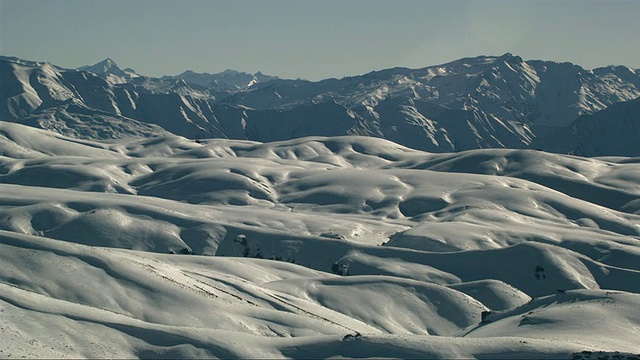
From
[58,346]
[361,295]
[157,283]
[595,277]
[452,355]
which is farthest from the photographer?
[595,277]

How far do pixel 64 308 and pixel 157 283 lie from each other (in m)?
21.4

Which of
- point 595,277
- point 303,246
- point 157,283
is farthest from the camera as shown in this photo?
point 303,246

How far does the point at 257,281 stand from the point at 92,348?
64.6 meters

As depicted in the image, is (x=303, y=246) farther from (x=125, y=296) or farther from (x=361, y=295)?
(x=125, y=296)

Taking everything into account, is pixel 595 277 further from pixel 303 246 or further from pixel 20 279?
pixel 20 279

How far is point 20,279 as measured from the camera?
4126 inches

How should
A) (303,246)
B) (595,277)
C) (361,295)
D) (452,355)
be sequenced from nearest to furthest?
(452,355)
(361,295)
(595,277)
(303,246)

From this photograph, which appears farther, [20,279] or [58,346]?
[20,279]

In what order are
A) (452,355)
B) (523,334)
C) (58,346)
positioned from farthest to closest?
(523,334) → (452,355) → (58,346)

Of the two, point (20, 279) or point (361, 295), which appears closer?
point (20, 279)

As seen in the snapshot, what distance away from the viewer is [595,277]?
17575 centimetres

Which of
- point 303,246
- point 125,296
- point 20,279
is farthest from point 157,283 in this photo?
point 303,246

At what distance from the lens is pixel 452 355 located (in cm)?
8725

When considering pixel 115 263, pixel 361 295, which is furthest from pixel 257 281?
pixel 115 263
